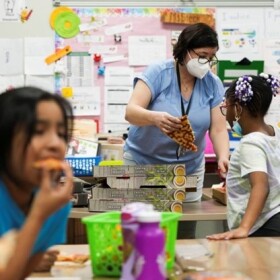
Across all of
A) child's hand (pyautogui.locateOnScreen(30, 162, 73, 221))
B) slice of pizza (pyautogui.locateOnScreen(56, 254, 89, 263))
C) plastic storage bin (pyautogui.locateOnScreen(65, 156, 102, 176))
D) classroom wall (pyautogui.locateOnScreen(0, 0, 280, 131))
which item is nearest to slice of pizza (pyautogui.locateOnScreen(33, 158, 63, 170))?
child's hand (pyautogui.locateOnScreen(30, 162, 73, 221))

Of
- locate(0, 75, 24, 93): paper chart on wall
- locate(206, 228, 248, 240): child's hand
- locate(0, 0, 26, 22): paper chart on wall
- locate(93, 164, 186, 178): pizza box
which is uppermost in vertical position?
locate(0, 0, 26, 22): paper chart on wall

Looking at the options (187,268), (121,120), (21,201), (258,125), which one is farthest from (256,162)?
(121,120)

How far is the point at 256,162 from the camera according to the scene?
193 centimetres

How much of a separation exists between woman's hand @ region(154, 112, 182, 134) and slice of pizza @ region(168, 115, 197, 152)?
23 millimetres

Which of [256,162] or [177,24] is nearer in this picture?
[256,162]

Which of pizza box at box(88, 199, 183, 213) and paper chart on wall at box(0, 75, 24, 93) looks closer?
pizza box at box(88, 199, 183, 213)

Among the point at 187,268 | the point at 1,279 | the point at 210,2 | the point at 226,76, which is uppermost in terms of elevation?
the point at 210,2

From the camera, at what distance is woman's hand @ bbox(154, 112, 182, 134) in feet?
7.34

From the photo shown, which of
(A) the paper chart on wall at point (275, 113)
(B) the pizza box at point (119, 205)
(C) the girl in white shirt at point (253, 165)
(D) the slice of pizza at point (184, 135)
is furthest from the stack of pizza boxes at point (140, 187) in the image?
(A) the paper chart on wall at point (275, 113)

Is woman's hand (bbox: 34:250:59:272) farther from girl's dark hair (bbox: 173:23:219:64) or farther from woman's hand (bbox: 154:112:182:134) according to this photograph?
girl's dark hair (bbox: 173:23:219:64)

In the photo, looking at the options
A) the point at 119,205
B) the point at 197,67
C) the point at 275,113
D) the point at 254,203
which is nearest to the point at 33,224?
the point at 254,203

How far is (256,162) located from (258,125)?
22cm

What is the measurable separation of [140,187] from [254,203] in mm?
561

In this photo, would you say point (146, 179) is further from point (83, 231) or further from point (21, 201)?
point (21, 201)
